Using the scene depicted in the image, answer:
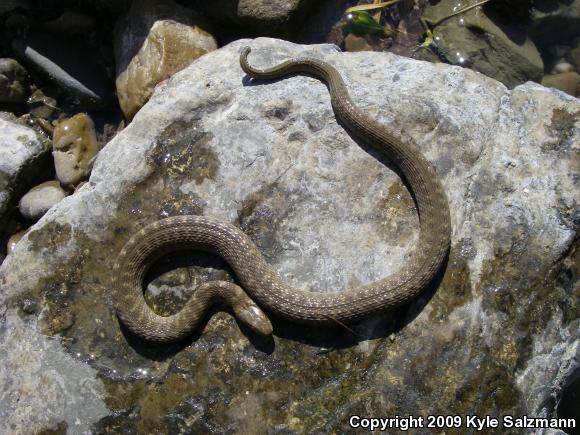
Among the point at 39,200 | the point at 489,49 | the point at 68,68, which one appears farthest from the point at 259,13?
the point at 39,200

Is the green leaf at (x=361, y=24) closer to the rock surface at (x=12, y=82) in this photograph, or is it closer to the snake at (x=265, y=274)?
the snake at (x=265, y=274)

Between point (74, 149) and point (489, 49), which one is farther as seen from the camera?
point (489, 49)

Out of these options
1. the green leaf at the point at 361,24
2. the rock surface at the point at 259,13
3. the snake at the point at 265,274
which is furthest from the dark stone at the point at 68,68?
the green leaf at the point at 361,24

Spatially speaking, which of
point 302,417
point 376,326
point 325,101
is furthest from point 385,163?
point 302,417

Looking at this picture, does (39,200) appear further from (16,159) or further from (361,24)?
(361,24)

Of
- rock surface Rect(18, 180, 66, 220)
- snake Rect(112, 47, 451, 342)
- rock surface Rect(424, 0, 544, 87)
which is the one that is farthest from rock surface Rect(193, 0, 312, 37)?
rock surface Rect(18, 180, 66, 220)

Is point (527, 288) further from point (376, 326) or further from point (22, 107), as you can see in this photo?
point (22, 107)

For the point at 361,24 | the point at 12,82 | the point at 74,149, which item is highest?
the point at 361,24
